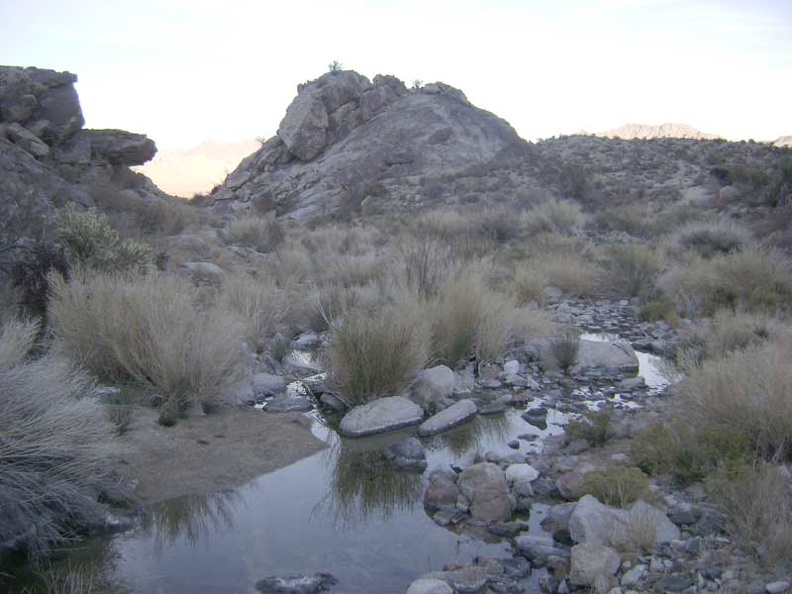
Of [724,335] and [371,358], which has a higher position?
[724,335]

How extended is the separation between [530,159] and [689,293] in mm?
19958

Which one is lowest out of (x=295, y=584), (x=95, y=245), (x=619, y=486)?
(x=295, y=584)

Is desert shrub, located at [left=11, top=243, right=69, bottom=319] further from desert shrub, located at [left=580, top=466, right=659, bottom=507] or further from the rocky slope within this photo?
the rocky slope

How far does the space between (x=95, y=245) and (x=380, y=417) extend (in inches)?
210

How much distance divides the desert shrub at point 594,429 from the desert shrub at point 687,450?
404 mm

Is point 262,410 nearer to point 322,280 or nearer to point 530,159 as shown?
point 322,280

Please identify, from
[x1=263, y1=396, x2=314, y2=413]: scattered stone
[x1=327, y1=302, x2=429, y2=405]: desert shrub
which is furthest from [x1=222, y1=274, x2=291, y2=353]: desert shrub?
[x1=327, y1=302, x2=429, y2=405]: desert shrub

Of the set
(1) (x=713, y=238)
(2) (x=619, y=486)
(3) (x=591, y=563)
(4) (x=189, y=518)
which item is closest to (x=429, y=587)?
(3) (x=591, y=563)

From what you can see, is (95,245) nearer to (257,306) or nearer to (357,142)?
(257,306)

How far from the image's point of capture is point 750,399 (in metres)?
5.27

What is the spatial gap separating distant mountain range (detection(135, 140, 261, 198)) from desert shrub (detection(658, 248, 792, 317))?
80.6 metres

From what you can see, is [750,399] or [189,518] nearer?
[189,518]

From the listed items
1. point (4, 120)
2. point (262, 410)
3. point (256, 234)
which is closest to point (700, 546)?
point (262, 410)

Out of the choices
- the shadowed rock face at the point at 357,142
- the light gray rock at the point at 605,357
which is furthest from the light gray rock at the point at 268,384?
the shadowed rock face at the point at 357,142
